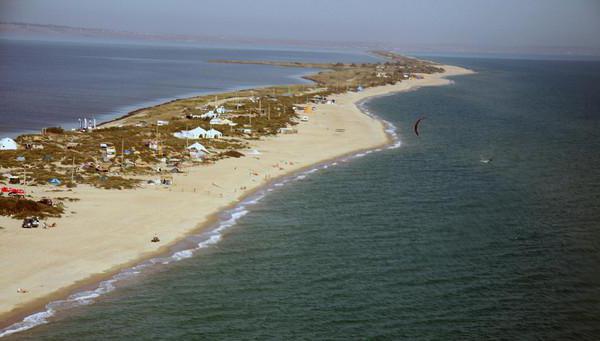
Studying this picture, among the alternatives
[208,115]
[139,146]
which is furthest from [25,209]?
[208,115]

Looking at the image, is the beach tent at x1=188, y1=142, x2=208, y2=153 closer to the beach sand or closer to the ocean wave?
the beach sand

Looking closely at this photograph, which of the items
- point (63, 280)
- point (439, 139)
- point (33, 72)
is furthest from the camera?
point (33, 72)

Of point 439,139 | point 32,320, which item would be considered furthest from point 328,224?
point 439,139

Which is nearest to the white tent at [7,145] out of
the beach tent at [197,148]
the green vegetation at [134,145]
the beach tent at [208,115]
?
the green vegetation at [134,145]

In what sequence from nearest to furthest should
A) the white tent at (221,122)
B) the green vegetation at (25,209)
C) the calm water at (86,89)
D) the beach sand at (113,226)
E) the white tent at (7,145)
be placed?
1. the beach sand at (113,226)
2. the green vegetation at (25,209)
3. the white tent at (7,145)
4. the white tent at (221,122)
5. the calm water at (86,89)

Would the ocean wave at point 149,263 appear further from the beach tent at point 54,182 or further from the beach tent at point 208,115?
the beach tent at point 208,115

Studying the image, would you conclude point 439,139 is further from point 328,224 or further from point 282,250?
point 282,250
